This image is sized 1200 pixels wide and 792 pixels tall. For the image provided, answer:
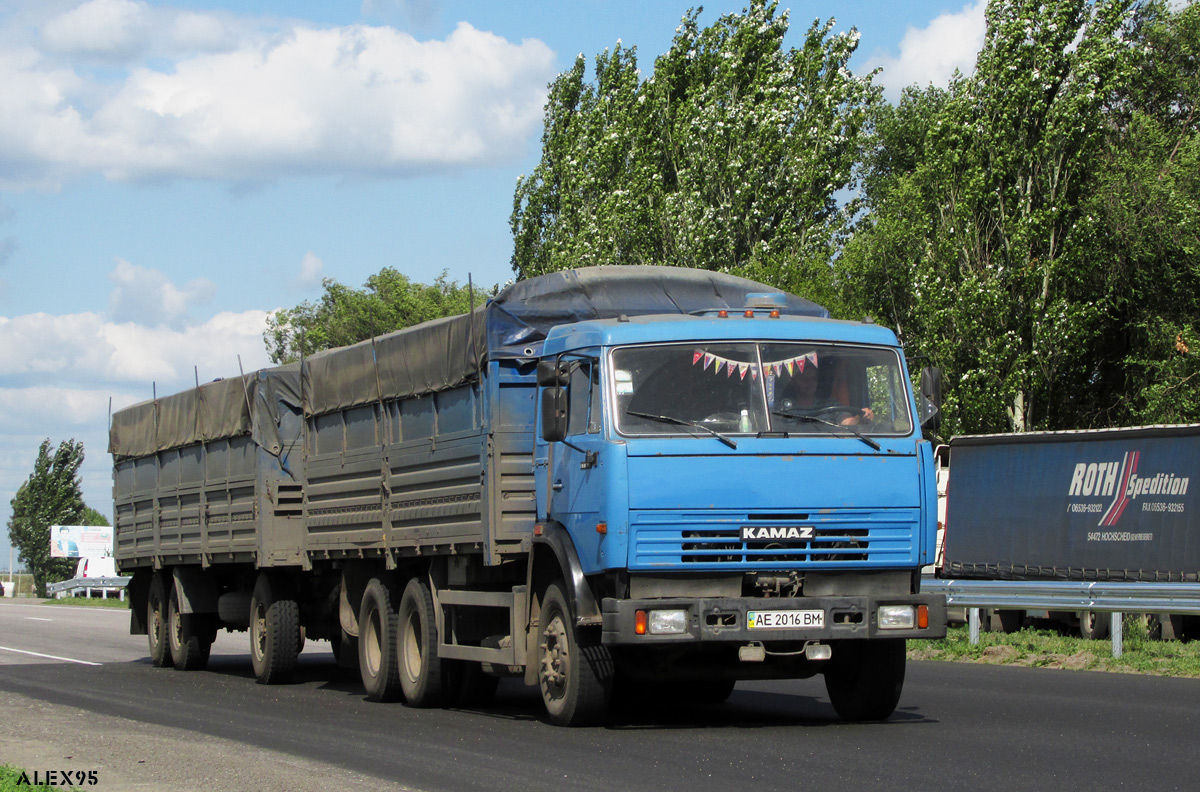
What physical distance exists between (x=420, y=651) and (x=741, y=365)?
463cm

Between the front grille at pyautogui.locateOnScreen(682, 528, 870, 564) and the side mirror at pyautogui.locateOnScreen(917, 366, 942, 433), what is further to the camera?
the side mirror at pyautogui.locateOnScreen(917, 366, 942, 433)

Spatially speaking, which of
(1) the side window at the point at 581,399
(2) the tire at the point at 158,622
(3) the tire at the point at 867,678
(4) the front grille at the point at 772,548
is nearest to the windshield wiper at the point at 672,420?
(1) the side window at the point at 581,399

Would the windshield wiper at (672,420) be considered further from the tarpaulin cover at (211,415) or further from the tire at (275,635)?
the tire at (275,635)

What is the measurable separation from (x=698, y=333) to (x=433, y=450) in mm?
3423

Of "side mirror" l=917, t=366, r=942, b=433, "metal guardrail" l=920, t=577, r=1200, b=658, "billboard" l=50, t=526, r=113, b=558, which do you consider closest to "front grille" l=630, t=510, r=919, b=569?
"side mirror" l=917, t=366, r=942, b=433

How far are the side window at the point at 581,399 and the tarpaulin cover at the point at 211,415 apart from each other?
21.5 ft

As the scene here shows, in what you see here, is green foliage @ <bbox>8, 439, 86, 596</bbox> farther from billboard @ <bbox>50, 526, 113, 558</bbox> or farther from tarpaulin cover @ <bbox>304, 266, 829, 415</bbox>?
tarpaulin cover @ <bbox>304, 266, 829, 415</bbox>

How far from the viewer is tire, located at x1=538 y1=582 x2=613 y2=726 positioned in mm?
10797

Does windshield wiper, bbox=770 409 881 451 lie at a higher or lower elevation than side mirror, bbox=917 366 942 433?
lower

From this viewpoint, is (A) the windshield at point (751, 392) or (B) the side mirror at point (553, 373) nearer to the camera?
(A) the windshield at point (751, 392)

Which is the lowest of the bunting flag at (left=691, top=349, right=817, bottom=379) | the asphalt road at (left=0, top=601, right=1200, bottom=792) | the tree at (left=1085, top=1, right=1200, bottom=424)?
the asphalt road at (left=0, top=601, right=1200, bottom=792)

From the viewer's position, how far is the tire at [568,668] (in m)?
10.8

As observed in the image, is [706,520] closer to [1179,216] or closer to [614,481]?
[614,481]

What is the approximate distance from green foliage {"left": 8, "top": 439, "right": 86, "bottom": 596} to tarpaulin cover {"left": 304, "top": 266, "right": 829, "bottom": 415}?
296 feet
